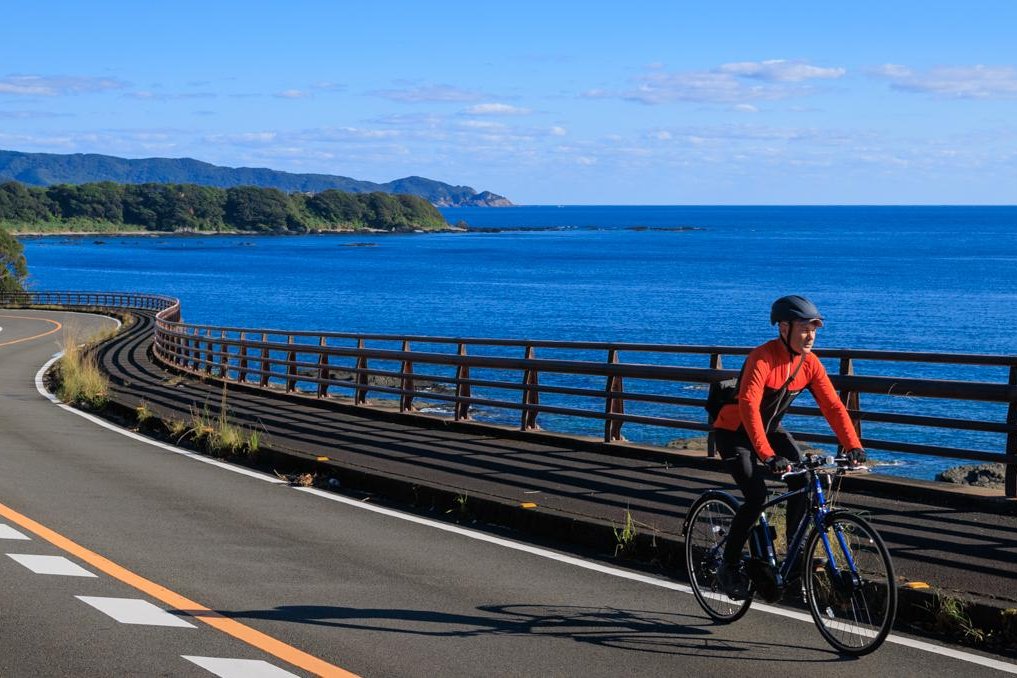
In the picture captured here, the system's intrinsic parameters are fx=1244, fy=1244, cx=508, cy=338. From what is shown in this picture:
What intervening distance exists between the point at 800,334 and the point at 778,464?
0.70m

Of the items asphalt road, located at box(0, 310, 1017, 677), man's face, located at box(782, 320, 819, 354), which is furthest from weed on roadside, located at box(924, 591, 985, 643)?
man's face, located at box(782, 320, 819, 354)

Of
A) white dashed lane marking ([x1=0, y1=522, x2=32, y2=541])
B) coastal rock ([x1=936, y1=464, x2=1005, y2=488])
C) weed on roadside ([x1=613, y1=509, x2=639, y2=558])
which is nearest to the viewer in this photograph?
weed on roadside ([x1=613, y1=509, x2=639, y2=558])

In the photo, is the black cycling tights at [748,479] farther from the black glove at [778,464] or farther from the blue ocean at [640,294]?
the blue ocean at [640,294]

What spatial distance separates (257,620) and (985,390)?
6.20 m

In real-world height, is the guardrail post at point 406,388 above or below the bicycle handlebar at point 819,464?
below

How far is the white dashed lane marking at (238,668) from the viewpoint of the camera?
6027mm

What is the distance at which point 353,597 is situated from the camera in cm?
769

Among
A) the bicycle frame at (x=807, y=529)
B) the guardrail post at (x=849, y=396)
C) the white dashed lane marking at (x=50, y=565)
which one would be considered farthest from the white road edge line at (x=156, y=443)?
the bicycle frame at (x=807, y=529)

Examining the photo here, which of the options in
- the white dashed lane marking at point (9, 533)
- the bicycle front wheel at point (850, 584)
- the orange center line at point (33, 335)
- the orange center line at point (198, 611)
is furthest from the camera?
the orange center line at point (33, 335)

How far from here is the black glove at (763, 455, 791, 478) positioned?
6.32m

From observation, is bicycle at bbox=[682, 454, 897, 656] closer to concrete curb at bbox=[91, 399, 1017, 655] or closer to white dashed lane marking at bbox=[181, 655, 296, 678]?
concrete curb at bbox=[91, 399, 1017, 655]

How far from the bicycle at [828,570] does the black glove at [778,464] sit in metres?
0.08

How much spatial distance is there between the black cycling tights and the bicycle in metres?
0.06

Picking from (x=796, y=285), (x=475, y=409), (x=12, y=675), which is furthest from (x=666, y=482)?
(x=796, y=285)
